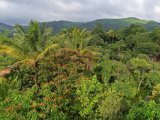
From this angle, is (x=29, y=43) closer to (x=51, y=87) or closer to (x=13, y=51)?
(x=13, y=51)

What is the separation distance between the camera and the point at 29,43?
2350 centimetres

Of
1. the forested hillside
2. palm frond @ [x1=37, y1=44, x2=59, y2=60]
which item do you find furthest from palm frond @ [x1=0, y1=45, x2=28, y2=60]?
palm frond @ [x1=37, y1=44, x2=59, y2=60]

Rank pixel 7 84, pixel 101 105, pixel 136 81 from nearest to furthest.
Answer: pixel 101 105
pixel 7 84
pixel 136 81

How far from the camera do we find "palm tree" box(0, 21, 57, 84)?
891 inches

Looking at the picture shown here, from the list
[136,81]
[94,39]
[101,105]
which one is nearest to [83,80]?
[101,105]

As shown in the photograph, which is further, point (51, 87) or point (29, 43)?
point (29, 43)

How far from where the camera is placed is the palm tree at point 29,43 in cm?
2262

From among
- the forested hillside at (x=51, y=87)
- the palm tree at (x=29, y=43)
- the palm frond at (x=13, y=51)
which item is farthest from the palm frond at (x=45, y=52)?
the palm frond at (x=13, y=51)

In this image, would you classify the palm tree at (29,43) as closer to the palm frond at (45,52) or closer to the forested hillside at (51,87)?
the forested hillside at (51,87)

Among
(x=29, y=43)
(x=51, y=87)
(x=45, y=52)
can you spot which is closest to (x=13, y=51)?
(x=29, y=43)

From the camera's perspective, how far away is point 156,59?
A: 7019cm

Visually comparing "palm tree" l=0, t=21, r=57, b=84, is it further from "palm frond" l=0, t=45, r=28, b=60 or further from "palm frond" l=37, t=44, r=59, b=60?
"palm frond" l=37, t=44, r=59, b=60

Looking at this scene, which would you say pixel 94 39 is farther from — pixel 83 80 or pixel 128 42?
pixel 83 80

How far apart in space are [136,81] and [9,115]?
29.5 meters
